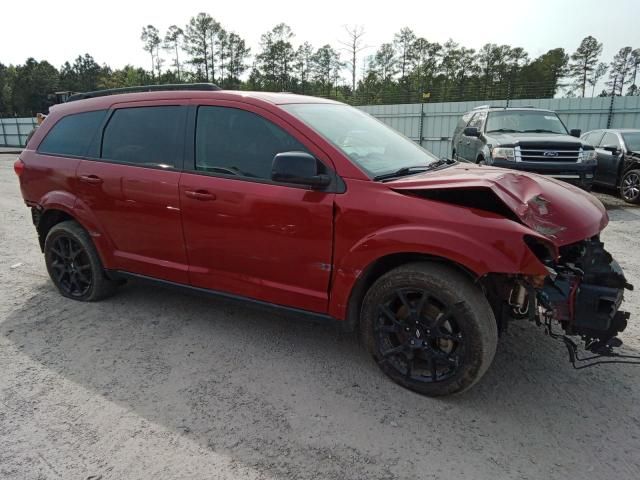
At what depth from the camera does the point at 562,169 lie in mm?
8867

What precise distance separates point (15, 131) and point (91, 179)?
36562mm

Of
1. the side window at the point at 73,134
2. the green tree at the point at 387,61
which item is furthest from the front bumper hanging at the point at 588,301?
the green tree at the point at 387,61

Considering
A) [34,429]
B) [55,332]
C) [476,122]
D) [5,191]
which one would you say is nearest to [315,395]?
[34,429]

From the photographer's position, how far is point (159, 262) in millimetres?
3816

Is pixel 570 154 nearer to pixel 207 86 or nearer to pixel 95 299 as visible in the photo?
pixel 207 86

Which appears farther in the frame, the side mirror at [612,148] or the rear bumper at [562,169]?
the side mirror at [612,148]

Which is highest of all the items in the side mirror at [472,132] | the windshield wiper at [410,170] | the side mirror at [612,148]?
the windshield wiper at [410,170]

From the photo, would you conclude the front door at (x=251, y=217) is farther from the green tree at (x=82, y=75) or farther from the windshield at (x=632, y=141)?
the green tree at (x=82, y=75)

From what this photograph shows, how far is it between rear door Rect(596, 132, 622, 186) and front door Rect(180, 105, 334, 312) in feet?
32.8

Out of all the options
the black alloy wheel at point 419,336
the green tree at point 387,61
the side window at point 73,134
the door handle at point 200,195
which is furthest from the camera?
the green tree at point 387,61

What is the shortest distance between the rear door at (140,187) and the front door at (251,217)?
17 cm

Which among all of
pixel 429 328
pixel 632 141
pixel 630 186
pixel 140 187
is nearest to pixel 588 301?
pixel 429 328

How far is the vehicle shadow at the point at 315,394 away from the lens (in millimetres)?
2451

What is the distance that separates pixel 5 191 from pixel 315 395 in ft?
37.7
